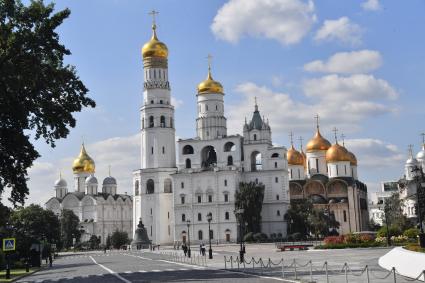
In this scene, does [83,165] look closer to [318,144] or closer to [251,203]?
[318,144]

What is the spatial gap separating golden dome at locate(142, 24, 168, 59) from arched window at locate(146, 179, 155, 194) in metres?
19.5

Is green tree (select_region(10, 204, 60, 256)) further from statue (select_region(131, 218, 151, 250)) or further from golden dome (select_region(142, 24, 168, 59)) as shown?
golden dome (select_region(142, 24, 168, 59))

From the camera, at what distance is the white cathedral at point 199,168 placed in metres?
89.9

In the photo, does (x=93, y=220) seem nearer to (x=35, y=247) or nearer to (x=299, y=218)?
(x=299, y=218)

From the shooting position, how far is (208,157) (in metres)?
96.8

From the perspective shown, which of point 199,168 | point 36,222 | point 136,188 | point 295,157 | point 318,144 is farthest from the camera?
point 318,144

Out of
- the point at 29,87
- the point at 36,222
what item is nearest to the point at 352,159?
the point at 36,222

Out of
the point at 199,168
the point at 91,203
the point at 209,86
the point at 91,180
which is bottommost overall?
the point at 91,203

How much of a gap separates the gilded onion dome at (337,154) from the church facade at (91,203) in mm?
45522

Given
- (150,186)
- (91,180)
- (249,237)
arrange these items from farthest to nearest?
(91,180) → (150,186) → (249,237)

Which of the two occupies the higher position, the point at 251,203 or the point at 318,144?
the point at 318,144

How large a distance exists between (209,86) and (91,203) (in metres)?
39.6

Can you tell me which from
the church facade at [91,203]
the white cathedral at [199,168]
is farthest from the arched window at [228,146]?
the church facade at [91,203]

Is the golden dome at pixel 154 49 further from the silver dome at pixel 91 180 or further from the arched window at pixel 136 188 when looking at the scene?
the silver dome at pixel 91 180
